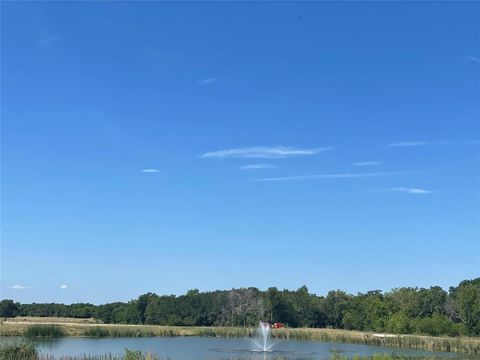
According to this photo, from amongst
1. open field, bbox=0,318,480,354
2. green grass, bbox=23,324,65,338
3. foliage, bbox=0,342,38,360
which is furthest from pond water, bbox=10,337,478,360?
foliage, bbox=0,342,38,360

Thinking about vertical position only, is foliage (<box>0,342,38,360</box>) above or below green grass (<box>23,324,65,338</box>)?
above

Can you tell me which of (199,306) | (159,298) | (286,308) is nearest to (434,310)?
(286,308)

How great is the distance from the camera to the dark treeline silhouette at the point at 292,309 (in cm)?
9244

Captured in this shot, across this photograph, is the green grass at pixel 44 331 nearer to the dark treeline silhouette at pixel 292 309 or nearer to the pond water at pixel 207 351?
the pond water at pixel 207 351

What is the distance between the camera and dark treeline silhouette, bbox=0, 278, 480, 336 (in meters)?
92.4

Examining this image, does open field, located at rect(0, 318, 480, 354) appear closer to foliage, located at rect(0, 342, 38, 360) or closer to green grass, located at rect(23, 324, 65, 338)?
green grass, located at rect(23, 324, 65, 338)

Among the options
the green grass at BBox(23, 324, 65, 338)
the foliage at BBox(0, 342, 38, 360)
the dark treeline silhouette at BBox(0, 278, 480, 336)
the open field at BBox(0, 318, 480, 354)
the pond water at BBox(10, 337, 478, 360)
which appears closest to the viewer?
the foliage at BBox(0, 342, 38, 360)

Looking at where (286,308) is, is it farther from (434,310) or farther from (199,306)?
(434,310)

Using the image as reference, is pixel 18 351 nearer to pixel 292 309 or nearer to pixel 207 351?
pixel 207 351

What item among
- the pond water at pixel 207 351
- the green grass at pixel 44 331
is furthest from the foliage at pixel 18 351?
the green grass at pixel 44 331

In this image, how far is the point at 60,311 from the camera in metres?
134

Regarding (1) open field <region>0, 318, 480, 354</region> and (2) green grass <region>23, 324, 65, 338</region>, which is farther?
(2) green grass <region>23, 324, 65, 338</region>

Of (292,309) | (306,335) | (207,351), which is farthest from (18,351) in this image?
(292,309)

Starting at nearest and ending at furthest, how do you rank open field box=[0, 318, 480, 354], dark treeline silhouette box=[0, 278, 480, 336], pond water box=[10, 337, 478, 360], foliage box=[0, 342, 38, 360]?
foliage box=[0, 342, 38, 360]
pond water box=[10, 337, 478, 360]
open field box=[0, 318, 480, 354]
dark treeline silhouette box=[0, 278, 480, 336]
